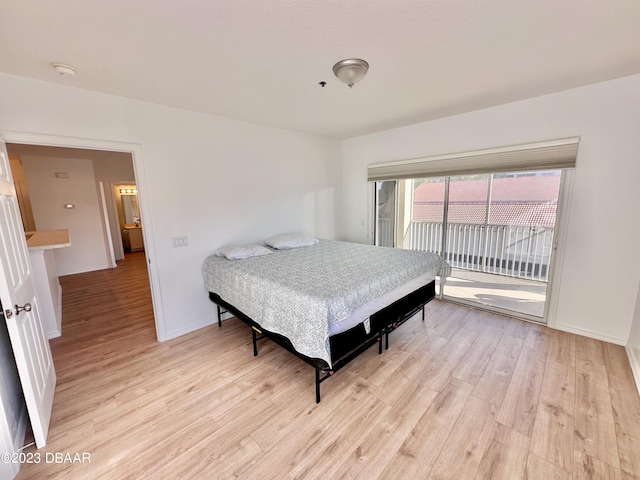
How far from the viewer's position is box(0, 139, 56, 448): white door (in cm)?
153

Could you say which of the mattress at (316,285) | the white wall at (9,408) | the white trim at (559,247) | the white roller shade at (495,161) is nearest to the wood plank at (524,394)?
the white trim at (559,247)

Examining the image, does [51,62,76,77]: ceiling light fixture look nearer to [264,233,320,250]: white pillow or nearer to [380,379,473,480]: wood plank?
[264,233,320,250]: white pillow

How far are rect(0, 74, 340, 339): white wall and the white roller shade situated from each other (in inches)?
63.1

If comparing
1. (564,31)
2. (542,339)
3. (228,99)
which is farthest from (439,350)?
(228,99)

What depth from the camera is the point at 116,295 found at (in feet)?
13.9

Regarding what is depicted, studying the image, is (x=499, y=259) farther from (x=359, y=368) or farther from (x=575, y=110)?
(x=359, y=368)

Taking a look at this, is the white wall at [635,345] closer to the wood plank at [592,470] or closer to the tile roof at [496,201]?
the wood plank at [592,470]

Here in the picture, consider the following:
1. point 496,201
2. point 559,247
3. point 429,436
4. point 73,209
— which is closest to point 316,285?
point 429,436

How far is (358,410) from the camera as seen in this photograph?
191 cm

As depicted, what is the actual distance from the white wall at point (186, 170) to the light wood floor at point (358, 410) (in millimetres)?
788

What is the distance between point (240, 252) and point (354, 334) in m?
1.61

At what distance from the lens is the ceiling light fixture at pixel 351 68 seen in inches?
74.4

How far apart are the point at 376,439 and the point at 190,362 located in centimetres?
181

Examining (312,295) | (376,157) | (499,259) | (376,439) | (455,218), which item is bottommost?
(376,439)
